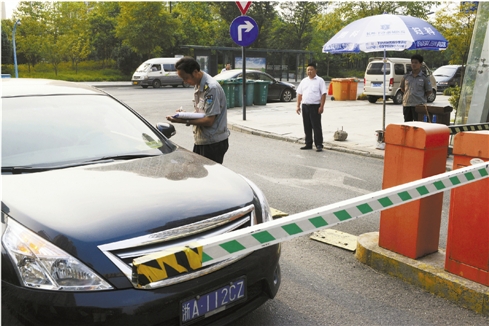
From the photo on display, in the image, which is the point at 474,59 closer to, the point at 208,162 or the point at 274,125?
the point at 274,125

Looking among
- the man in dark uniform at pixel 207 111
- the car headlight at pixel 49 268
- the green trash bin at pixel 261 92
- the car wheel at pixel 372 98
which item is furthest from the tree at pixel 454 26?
the car headlight at pixel 49 268

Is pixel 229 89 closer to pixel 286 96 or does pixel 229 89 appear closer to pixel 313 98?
pixel 286 96

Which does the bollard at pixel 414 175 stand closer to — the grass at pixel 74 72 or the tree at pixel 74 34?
the grass at pixel 74 72

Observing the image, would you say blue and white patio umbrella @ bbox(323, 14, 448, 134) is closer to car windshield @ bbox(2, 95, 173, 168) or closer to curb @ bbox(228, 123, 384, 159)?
curb @ bbox(228, 123, 384, 159)

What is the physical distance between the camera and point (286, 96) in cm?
2198

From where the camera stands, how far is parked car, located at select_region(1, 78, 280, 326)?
7.95 ft

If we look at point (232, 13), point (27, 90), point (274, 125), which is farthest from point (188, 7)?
point (27, 90)

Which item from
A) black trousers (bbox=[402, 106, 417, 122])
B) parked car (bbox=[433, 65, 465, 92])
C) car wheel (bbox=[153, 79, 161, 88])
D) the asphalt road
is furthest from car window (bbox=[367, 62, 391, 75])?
car wheel (bbox=[153, 79, 161, 88])

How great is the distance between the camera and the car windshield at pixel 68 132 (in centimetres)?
345

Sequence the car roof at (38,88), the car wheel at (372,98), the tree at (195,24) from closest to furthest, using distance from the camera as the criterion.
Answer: the car roof at (38,88)
the car wheel at (372,98)
the tree at (195,24)

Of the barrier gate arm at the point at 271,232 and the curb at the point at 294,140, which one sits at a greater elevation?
the barrier gate arm at the point at 271,232

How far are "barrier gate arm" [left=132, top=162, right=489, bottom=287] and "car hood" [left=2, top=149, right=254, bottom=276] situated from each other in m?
0.47

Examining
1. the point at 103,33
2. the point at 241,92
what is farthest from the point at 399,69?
the point at 103,33

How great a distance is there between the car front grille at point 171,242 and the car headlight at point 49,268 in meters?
0.14
